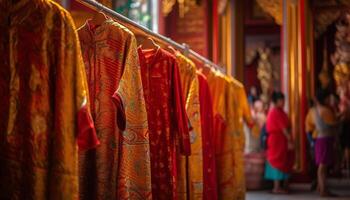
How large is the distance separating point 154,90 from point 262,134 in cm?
522

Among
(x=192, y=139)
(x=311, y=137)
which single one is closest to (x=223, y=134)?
(x=192, y=139)

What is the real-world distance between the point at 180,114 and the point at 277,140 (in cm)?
451

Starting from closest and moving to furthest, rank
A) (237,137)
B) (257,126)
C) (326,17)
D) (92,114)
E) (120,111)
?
(120,111)
(92,114)
(237,137)
(257,126)
(326,17)

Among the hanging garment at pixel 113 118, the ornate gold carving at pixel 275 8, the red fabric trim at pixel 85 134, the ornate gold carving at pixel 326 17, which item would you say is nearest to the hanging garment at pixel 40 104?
the red fabric trim at pixel 85 134

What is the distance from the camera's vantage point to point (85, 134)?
1.79m

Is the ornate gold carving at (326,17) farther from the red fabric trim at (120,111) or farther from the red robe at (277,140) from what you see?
the red fabric trim at (120,111)

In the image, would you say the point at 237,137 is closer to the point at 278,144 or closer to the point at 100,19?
the point at 100,19

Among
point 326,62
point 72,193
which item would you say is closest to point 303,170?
point 326,62

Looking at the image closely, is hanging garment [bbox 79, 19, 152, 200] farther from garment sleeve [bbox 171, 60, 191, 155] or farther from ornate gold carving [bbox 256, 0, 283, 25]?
ornate gold carving [bbox 256, 0, 283, 25]

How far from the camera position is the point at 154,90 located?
2.75 meters

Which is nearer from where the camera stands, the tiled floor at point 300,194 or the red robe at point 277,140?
the tiled floor at point 300,194

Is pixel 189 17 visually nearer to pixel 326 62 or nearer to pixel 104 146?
pixel 326 62

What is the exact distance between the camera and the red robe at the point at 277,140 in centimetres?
698

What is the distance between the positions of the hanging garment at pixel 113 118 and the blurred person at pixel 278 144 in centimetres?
489
